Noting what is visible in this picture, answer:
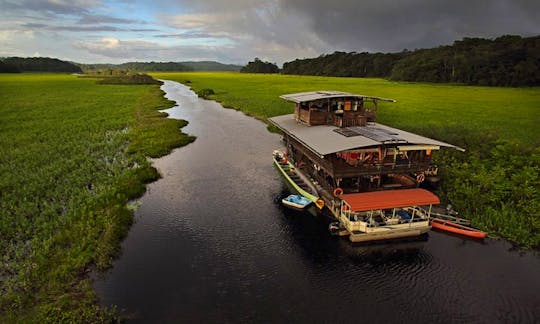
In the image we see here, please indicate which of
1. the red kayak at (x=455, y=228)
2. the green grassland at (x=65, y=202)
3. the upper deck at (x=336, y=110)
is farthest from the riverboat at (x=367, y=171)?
the green grassland at (x=65, y=202)

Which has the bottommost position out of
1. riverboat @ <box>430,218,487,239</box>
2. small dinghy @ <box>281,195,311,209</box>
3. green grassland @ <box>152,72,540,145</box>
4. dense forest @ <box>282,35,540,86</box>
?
riverboat @ <box>430,218,487,239</box>

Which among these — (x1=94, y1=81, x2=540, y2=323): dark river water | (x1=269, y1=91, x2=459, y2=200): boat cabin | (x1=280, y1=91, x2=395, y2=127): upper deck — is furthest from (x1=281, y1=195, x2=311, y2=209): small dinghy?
(x1=280, y1=91, x2=395, y2=127): upper deck

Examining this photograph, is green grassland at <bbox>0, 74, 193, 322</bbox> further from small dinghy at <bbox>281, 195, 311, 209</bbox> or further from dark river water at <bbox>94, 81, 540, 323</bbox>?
small dinghy at <bbox>281, 195, 311, 209</bbox>

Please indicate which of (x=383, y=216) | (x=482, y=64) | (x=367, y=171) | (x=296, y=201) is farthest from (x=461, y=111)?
(x=482, y=64)

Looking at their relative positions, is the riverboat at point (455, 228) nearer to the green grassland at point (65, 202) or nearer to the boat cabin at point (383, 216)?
the boat cabin at point (383, 216)

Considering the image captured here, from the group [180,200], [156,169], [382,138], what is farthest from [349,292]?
[156,169]
